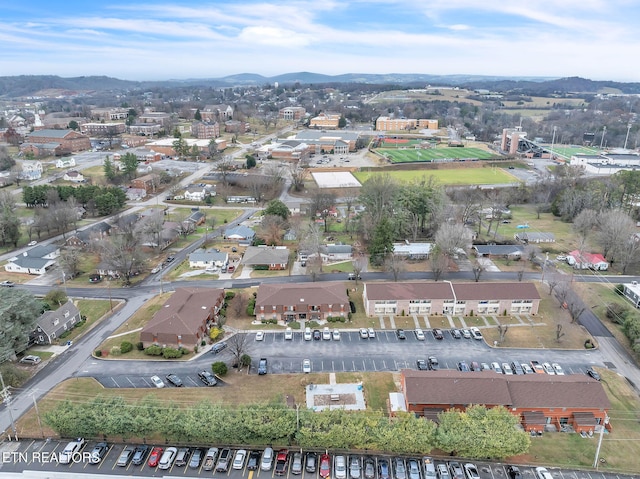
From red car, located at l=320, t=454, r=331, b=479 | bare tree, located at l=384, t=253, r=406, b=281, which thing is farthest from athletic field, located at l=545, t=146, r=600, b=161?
red car, located at l=320, t=454, r=331, b=479

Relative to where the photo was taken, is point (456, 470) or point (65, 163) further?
point (65, 163)

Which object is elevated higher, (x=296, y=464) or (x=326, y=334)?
(x=326, y=334)

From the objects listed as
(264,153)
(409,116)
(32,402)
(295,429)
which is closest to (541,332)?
(295,429)

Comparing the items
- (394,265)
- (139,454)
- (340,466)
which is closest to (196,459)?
(139,454)

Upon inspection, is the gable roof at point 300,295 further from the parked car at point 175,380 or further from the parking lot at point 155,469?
the parking lot at point 155,469

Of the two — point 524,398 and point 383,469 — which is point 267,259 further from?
point 524,398

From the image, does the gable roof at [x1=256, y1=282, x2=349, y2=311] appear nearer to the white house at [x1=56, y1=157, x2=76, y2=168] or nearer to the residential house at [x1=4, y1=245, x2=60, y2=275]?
the residential house at [x1=4, y1=245, x2=60, y2=275]

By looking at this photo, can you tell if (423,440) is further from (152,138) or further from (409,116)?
(409,116)

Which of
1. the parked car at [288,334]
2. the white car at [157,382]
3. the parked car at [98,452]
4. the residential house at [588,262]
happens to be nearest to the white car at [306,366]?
the parked car at [288,334]

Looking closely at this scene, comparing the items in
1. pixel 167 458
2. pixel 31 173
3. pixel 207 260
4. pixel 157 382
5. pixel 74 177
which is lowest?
pixel 157 382
